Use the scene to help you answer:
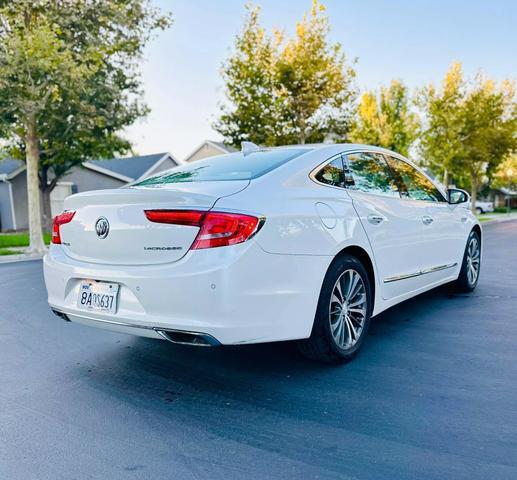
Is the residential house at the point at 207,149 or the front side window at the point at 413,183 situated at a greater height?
the residential house at the point at 207,149

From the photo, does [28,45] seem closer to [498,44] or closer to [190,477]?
[190,477]

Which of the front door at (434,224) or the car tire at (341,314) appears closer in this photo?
the car tire at (341,314)

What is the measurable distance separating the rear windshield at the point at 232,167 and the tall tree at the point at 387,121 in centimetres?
2192

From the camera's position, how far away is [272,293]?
2.80m

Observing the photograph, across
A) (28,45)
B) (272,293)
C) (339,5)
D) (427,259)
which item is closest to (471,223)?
(427,259)

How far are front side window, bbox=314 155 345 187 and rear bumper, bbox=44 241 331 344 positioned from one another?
0.68 m

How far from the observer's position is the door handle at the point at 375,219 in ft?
12.0

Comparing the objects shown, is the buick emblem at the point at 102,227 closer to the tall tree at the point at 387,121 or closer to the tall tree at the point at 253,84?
the tall tree at the point at 253,84

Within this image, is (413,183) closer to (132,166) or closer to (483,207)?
(132,166)

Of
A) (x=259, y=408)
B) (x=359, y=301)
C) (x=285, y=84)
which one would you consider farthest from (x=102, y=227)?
(x=285, y=84)

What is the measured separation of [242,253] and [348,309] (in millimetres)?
1195

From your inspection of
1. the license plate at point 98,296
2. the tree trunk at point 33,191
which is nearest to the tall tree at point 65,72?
the tree trunk at point 33,191

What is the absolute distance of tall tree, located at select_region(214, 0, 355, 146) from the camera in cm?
1705

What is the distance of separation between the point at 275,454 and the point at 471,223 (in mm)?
4350
